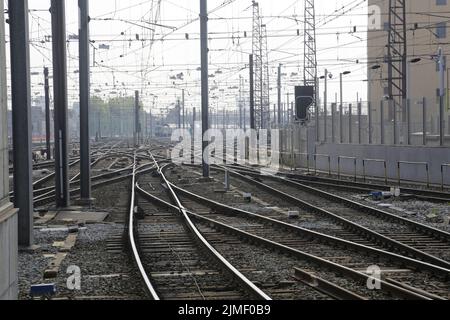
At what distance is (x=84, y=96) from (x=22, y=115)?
8702 mm

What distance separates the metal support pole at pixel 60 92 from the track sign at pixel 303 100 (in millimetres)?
20877

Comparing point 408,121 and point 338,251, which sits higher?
point 408,121

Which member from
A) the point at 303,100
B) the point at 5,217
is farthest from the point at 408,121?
the point at 5,217

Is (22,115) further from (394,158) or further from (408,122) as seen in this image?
(394,158)

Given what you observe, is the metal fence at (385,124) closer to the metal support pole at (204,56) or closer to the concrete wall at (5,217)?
the metal support pole at (204,56)

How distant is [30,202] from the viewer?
13.6 meters

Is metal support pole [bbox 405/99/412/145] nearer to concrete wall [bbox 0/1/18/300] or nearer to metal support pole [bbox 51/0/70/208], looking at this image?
metal support pole [bbox 51/0/70/208]

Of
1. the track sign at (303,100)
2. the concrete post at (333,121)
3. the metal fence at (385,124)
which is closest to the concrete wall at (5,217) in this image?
the metal fence at (385,124)

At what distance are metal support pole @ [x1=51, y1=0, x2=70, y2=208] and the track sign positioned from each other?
20.9m

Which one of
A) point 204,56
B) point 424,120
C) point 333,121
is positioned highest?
point 204,56

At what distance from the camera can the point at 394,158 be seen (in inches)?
1192

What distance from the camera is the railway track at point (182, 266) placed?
9352mm

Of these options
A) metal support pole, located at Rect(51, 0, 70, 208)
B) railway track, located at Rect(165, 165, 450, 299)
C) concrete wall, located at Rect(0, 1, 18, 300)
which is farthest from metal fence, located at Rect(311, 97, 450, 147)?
concrete wall, located at Rect(0, 1, 18, 300)

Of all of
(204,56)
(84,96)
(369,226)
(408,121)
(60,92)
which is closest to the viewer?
(369,226)
